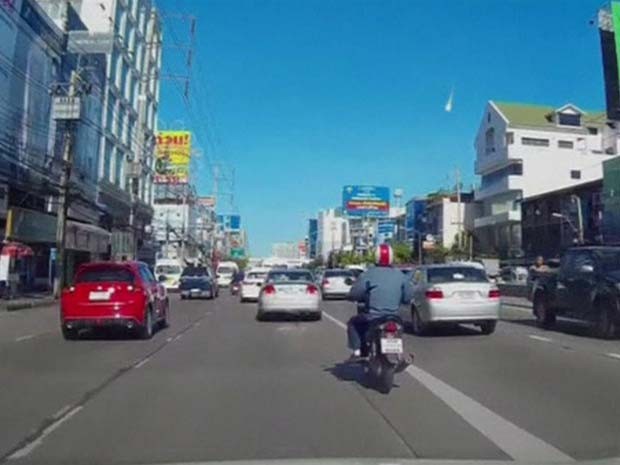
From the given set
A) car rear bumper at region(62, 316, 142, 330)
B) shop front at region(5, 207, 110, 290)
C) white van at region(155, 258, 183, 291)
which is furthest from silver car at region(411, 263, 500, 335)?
white van at region(155, 258, 183, 291)

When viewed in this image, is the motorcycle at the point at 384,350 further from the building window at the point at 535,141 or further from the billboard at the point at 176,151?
the billboard at the point at 176,151

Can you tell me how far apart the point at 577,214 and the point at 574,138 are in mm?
19739

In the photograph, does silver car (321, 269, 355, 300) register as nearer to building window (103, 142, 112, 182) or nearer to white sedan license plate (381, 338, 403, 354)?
building window (103, 142, 112, 182)

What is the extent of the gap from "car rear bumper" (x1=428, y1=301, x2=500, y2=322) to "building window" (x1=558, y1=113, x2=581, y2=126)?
6337 centimetres

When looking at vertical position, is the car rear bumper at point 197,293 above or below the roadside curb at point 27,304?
above

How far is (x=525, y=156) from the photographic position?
7225 cm

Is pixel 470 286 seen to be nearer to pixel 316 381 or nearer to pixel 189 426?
pixel 316 381

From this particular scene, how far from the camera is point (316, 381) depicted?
36.4ft

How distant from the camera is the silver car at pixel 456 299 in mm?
18156

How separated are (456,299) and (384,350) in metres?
8.73

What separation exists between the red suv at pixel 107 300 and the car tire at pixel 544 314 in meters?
10.2

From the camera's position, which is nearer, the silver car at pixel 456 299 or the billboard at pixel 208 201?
Result: the silver car at pixel 456 299

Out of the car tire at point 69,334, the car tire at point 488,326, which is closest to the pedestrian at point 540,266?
the car tire at point 488,326

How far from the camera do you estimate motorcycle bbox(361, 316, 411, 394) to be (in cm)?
985
